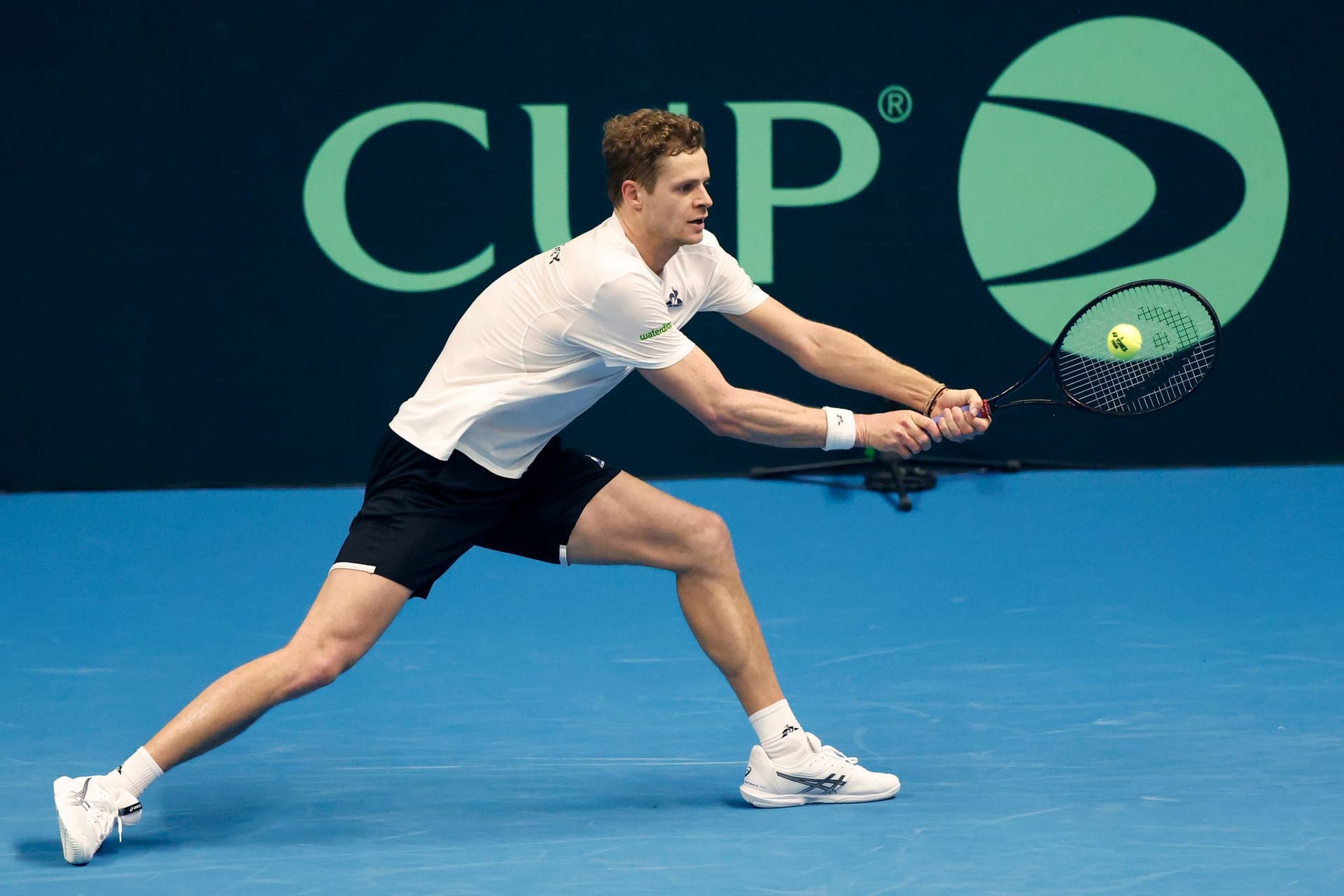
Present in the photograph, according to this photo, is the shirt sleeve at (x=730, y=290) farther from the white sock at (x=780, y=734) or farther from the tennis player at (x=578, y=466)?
the white sock at (x=780, y=734)

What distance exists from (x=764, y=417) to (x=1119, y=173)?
3868 millimetres

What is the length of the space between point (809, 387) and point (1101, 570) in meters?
1.66

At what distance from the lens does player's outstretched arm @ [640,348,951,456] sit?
151 inches

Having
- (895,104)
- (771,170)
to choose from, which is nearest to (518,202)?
(771,170)

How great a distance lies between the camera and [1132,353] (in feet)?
14.4

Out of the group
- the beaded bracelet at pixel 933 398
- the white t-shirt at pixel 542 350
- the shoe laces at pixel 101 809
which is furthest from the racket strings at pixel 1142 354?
the shoe laces at pixel 101 809

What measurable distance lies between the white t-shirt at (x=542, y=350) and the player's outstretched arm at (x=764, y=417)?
57 millimetres

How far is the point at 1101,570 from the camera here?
616 centimetres

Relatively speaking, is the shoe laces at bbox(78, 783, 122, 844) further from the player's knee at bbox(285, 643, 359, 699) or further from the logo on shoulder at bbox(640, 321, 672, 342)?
the logo on shoulder at bbox(640, 321, 672, 342)

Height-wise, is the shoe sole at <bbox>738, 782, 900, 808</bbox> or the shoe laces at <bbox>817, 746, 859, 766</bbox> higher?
the shoe laces at <bbox>817, 746, 859, 766</bbox>

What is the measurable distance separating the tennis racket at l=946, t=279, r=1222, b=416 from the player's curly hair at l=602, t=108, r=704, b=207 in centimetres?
93

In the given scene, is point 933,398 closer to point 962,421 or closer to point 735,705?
point 962,421

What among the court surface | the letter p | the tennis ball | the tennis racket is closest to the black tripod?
the court surface

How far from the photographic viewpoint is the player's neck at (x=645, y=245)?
393 cm
